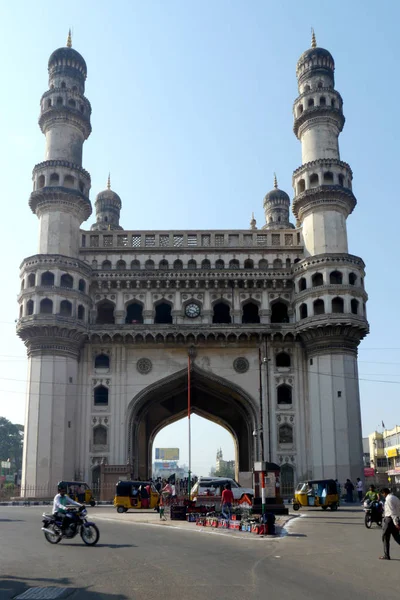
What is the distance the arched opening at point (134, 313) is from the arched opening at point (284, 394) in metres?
9.95

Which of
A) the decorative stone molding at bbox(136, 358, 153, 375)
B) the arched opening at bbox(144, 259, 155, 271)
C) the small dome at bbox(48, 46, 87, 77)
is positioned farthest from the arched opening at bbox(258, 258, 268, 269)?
the small dome at bbox(48, 46, 87, 77)

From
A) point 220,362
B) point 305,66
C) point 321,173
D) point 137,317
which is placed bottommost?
point 220,362

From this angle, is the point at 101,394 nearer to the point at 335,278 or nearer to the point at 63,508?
the point at 335,278

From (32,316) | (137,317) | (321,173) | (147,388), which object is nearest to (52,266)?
(32,316)

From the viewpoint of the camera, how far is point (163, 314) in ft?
143

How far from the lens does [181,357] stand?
4122 cm

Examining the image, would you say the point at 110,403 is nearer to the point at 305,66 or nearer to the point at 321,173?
the point at 321,173

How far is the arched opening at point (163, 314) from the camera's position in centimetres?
4334

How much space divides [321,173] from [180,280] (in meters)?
11.5

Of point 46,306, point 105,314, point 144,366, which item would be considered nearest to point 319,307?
point 144,366

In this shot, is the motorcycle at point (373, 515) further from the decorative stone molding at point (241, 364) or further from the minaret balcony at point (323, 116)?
the minaret balcony at point (323, 116)

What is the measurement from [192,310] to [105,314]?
6.00m

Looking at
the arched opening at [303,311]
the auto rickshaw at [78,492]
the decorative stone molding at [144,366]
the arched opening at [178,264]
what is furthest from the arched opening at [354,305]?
the auto rickshaw at [78,492]

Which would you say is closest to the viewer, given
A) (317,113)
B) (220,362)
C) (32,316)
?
(32,316)
